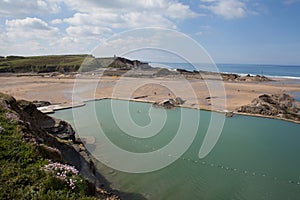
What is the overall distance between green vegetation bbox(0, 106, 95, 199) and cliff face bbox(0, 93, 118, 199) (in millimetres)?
391

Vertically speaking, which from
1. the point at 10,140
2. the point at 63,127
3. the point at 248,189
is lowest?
the point at 248,189

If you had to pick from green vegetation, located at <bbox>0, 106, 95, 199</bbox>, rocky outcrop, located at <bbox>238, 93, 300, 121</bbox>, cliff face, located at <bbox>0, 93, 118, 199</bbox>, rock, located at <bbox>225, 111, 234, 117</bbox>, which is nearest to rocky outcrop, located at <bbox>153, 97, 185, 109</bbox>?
rock, located at <bbox>225, 111, 234, 117</bbox>

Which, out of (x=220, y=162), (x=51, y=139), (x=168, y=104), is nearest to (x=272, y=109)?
(x=168, y=104)

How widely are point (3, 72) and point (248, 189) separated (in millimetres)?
94585

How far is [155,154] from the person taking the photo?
15.7 metres

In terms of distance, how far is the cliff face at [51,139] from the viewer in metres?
6.85

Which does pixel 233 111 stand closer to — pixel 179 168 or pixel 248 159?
pixel 248 159

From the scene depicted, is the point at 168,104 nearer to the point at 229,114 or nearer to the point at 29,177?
the point at 229,114

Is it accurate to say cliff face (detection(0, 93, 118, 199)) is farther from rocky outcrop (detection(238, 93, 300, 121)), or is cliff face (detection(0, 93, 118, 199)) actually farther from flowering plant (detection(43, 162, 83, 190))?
rocky outcrop (detection(238, 93, 300, 121))

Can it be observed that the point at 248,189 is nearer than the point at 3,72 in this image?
Yes

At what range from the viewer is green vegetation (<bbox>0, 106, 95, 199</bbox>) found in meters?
4.42

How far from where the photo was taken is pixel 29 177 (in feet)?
15.6

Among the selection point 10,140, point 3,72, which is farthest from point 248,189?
point 3,72

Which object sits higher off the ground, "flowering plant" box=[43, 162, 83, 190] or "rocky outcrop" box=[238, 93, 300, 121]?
"flowering plant" box=[43, 162, 83, 190]
